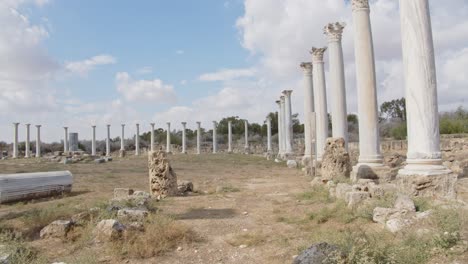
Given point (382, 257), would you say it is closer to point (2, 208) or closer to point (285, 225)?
point (285, 225)

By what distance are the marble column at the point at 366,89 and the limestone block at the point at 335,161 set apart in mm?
827

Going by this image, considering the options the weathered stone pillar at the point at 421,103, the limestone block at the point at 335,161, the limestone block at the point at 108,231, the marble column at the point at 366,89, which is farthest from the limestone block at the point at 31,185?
the weathered stone pillar at the point at 421,103

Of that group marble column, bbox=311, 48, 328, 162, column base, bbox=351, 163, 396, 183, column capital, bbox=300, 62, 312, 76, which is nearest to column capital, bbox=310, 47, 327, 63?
marble column, bbox=311, 48, 328, 162

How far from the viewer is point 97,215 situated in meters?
8.70

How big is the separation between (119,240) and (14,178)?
7459 mm

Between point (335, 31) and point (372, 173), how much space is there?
687 centimetres

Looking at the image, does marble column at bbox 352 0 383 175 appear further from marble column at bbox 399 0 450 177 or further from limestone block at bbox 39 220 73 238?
limestone block at bbox 39 220 73 238

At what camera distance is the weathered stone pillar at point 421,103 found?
8.54 m

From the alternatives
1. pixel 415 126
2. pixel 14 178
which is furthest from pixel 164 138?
pixel 415 126

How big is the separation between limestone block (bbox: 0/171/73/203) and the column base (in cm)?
959

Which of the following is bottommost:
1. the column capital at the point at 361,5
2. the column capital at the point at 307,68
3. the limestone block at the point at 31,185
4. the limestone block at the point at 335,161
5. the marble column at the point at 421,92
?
the limestone block at the point at 31,185

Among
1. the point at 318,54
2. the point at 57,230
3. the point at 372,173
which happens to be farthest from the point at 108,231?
the point at 318,54

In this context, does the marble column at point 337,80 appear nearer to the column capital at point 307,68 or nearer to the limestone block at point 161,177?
the limestone block at point 161,177

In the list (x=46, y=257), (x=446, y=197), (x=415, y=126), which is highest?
(x=415, y=126)
